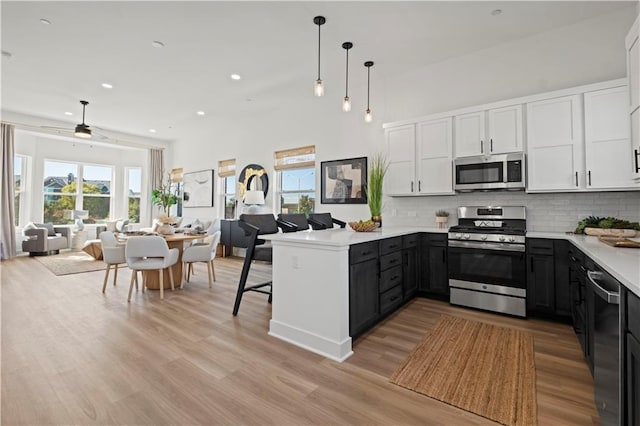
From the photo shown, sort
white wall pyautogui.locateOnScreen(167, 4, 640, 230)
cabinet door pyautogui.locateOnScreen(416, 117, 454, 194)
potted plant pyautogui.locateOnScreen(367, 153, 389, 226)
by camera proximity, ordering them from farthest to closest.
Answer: cabinet door pyautogui.locateOnScreen(416, 117, 454, 194) → potted plant pyautogui.locateOnScreen(367, 153, 389, 226) → white wall pyautogui.locateOnScreen(167, 4, 640, 230)

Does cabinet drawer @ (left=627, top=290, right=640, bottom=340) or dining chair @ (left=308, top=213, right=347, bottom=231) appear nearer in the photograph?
cabinet drawer @ (left=627, top=290, right=640, bottom=340)

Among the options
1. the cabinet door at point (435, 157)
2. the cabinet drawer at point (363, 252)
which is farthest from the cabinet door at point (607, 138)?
the cabinet drawer at point (363, 252)

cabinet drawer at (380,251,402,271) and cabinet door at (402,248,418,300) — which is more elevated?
cabinet drawer at (380,251,402,271)

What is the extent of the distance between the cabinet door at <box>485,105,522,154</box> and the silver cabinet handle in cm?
215

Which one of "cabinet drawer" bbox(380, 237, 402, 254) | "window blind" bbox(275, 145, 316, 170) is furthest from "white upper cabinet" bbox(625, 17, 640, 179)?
"window blind" bbox(275, 145, 316, 170)

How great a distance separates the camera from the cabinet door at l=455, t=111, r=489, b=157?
3.66m

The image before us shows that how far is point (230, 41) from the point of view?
12.3 feet

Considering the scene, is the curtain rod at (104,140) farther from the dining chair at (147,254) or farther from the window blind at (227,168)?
the dining chair at (147,254)

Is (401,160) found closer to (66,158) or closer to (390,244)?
(390,244)

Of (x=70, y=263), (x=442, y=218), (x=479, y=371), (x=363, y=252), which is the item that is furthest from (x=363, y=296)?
(x=70, y=263)

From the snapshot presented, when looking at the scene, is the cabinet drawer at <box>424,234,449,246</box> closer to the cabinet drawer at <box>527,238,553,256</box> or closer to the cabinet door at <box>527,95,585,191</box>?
the cabinet drawer at <box>527,238,553,256</box>

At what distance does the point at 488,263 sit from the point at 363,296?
167cm

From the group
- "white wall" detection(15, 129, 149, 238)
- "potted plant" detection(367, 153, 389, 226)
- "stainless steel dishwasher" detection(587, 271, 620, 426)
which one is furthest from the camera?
"white wall" detection(15, 129, 149, 238)

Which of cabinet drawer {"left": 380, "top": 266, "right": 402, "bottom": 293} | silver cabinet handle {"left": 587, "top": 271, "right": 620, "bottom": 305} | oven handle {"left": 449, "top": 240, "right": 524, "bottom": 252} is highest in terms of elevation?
oven handle {"left": 449, "top": 240, "right": 524, "bottom": 252}
